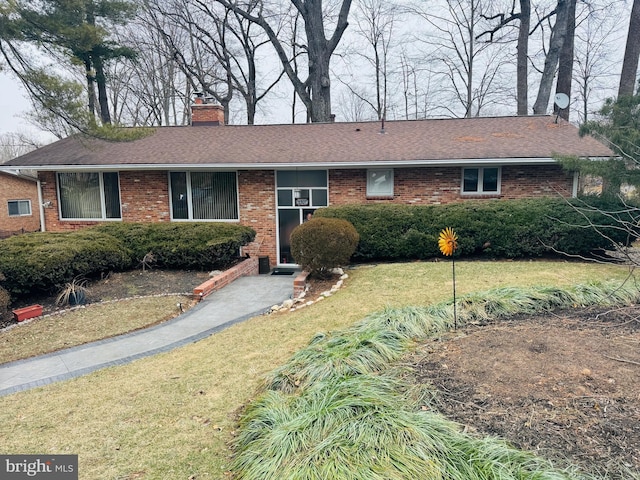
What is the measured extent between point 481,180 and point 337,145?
4.38 metres

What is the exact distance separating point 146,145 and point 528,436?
549 inches

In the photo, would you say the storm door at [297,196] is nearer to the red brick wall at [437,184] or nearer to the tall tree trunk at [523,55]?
the red brick wall at [437,184]

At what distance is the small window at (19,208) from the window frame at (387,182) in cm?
1890

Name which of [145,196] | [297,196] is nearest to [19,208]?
[145,196]

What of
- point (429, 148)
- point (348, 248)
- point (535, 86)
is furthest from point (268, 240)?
point (535, 86)

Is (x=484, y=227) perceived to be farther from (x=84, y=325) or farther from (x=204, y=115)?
(x=204, y=115)

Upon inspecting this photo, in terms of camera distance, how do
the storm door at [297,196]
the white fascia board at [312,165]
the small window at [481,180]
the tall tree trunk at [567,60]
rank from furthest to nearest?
the tall tree trunk at [567,60] → the storm door at [297,196] → the small window at [481,180] → the white fascia board at [312,165]

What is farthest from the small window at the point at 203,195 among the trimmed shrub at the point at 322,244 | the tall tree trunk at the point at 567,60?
the tall tree trunk at the point at 567,60

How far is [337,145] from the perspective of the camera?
12602 mm

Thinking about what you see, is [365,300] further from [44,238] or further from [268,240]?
[44,238]

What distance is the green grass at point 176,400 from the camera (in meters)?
3.19

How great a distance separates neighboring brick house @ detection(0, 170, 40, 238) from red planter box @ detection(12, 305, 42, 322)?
571 inches

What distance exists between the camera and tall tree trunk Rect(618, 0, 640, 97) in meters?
13.4

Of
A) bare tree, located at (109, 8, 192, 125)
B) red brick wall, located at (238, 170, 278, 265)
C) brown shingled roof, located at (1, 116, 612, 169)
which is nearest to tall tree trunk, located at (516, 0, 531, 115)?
brown shingled roof, located at (1, 116, 612, 169)
